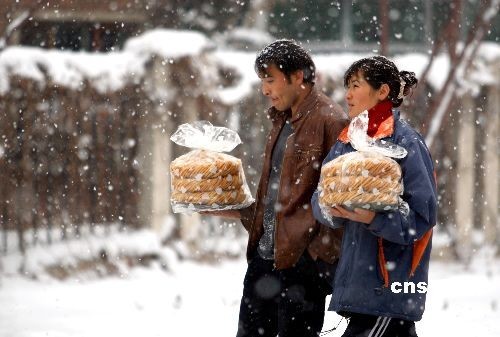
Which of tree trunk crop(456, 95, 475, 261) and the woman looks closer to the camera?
the woman

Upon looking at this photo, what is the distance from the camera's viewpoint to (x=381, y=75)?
3852 mm

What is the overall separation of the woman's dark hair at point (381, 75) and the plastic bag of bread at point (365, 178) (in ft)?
0.85

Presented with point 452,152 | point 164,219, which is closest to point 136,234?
point 164,219

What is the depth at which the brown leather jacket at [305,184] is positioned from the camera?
13.5 feet

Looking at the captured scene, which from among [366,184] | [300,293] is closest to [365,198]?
[366,184]

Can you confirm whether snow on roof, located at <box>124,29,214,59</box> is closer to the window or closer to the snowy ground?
the snowy ground

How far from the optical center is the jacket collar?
3.77 meters

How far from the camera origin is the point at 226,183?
14.6 ft

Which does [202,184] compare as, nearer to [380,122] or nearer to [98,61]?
[380,122]

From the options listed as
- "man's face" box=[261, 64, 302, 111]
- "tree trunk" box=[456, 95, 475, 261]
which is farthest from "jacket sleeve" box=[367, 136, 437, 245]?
"tree trunk" box=[456, 95, 475, 261]

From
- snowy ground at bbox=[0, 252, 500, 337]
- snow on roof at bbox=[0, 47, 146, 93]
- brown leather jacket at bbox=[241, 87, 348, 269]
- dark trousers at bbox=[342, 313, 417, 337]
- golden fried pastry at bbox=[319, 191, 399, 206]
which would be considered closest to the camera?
golden fried pastry at bbox=[319, 191, 399, 206]

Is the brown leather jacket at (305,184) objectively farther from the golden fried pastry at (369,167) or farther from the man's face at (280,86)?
the golden fried pastry at (369,167)

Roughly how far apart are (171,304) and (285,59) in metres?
4.14

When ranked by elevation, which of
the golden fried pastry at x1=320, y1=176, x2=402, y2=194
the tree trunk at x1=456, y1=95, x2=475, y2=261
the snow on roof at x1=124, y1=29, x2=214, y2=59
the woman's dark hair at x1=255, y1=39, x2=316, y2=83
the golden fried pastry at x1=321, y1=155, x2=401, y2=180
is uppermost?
the snow on roof at x1=124, y1=29, x2=214, y2=59
